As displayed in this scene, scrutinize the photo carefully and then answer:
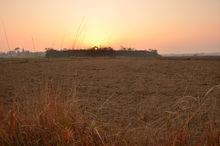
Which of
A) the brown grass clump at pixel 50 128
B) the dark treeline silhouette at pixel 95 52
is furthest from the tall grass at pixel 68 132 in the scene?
the dark treeline silhouette at pixel 95 52

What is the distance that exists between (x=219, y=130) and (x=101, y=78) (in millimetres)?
8013

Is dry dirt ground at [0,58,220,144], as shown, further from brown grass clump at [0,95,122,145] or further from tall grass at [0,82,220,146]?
brown grass clump at [0,95,122,145]

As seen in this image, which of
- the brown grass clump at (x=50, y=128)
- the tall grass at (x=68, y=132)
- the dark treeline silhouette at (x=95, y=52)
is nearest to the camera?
the tall grass at (x=68, y=132)

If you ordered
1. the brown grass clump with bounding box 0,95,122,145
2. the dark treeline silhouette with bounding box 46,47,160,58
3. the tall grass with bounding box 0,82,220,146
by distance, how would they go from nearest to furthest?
1. the tall grass with bounding box 0,82,220,146
2. the brown grass clump with bounding box 0,95,122,145
3. the dark treeline silhouette with bounding box 46,47,160,58

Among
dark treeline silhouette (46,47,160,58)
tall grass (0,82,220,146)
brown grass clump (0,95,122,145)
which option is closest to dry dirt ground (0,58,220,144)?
tall grass (0,82,220,146)

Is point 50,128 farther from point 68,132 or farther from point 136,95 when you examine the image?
point 136,95

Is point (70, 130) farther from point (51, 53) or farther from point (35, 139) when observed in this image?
point (51, 53)

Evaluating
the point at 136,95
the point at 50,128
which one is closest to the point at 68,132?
the point at 50,128

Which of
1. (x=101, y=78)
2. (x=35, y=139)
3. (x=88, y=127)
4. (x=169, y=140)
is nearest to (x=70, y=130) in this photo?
(x=88, y=127)

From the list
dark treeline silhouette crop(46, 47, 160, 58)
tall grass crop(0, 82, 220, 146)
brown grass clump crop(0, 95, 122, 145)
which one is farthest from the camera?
dark treeline silhouette crop(46, 47, 160, 58)

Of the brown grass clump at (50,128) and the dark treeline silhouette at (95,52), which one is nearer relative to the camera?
the brown grass clump at (50,128)

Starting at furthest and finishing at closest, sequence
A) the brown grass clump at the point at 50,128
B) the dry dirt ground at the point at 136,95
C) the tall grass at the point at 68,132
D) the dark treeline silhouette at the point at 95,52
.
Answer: the dark treeline silhouette at the point at 95,52 < the dry dirt ground at the point at 136,95 < the brown grass clump at the point at 50,128 < the tall grass at the point at 68,132

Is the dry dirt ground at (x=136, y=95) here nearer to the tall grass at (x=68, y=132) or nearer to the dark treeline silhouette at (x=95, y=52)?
the tall grass at (x=68, y=132)

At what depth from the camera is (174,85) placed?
31.3 ft
